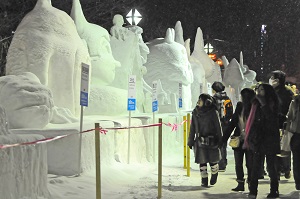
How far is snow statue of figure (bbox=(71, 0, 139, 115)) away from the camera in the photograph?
1477cm

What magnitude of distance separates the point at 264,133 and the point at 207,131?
1.65 metres

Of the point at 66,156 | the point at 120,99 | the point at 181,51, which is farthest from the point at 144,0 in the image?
the point at 66,156

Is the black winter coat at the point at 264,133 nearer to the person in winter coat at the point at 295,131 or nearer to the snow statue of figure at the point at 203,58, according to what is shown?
the person in winter coat at the point at 295,131

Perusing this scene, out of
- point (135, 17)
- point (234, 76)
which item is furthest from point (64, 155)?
point (234, 76)

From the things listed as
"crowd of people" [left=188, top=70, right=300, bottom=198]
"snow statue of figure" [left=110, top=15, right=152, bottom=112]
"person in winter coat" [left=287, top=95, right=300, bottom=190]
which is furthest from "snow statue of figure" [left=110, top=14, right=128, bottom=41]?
"person in winter coat" [left=287, top=95, right=300, bottom=190]

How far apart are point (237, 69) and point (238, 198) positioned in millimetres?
28705

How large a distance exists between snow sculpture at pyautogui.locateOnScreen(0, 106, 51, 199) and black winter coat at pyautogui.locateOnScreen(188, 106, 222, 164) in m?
3.51

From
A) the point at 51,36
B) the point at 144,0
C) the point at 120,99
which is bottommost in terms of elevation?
the point at 120,99

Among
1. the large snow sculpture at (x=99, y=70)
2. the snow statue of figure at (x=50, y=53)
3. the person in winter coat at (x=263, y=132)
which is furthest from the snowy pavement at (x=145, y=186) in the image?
the large snow sculpture at (x=99, y=70)

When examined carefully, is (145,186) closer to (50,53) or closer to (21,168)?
(50,53)

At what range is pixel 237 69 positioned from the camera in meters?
37.8

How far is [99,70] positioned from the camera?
15062mm

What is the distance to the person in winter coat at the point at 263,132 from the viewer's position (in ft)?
30.2

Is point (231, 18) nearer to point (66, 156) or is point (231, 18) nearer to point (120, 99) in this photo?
point (120, 99)
